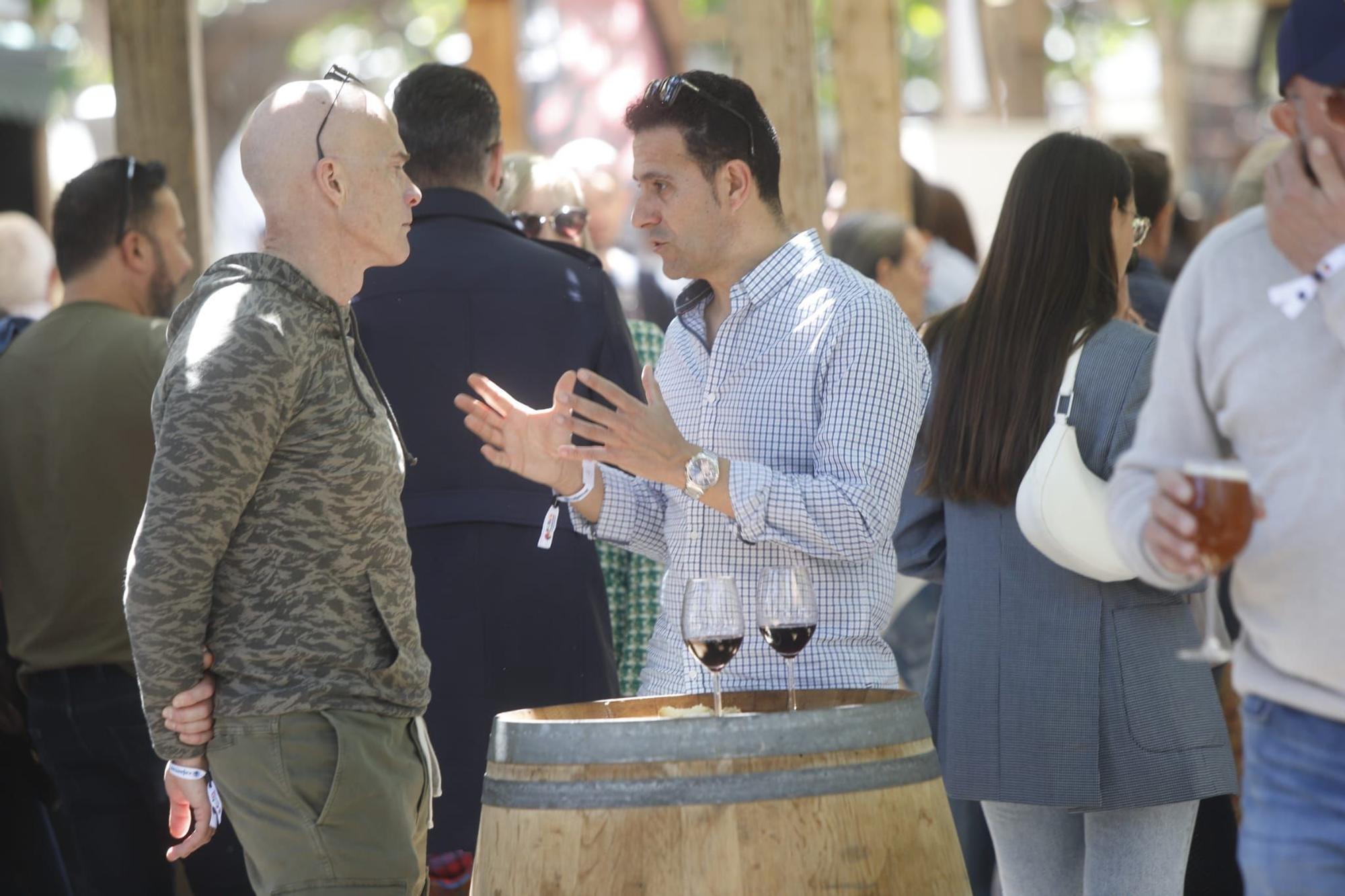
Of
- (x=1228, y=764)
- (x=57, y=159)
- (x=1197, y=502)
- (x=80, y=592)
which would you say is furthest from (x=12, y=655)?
(x=57, y=159)

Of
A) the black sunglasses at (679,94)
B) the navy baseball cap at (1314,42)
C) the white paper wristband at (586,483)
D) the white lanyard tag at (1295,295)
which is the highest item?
the navy baseball cap at (1314,42)

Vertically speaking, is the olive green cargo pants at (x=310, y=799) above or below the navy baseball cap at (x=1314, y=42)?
below

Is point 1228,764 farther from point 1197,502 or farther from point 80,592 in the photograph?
point 80,592

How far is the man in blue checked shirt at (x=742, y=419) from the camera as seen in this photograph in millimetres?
3080

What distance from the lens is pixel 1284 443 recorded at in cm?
234

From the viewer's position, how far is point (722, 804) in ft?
8.52

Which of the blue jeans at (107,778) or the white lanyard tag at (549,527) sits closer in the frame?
the white lanyard tag at (549,527)

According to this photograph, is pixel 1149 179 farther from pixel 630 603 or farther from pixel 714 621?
pixel 714 621

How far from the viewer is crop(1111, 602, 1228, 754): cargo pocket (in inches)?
138

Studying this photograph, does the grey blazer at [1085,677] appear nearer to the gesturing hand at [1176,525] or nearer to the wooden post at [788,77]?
the gesturing hand at [1176,525]

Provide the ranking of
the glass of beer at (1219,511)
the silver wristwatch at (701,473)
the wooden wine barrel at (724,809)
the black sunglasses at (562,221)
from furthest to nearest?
the black sunglasses at (562,221)
the silver wristwatch at (701,473)
the wooden wine barrel at (724,809)
the glass of beer at (1219,511)

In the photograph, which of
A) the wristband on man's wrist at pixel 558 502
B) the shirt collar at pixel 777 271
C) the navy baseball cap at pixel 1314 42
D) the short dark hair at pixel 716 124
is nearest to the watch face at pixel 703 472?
the wristband on man's wrist at pixel 558 502

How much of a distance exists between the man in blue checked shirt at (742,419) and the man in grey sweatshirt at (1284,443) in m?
0.76

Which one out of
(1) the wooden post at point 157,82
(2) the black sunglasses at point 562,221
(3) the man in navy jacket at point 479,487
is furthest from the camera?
(1) the wooden post at point 157,82
